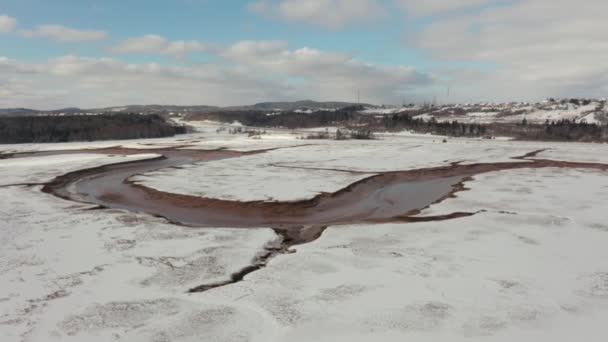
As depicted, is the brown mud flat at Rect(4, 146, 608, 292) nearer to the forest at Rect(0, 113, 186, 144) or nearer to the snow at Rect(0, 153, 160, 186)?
the snow at Rect(0, 153, 160, 186)

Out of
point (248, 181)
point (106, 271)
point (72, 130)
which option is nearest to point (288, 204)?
point (248, 181)

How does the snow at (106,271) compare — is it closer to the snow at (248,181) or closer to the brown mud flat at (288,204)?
the brown mud flat at (288,204)

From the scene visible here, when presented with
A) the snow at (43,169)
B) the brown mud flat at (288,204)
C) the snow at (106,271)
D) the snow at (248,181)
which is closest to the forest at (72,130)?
the snow at (43,169)

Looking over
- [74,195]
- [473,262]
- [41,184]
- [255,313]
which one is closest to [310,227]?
[473,262]

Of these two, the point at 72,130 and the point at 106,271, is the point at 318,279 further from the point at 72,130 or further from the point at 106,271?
the point at 72,130

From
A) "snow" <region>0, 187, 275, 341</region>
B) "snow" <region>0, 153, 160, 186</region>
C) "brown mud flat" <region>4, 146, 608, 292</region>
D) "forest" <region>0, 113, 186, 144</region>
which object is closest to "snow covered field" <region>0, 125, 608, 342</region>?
"snow" <region>0, 187, 275, 341</region>
